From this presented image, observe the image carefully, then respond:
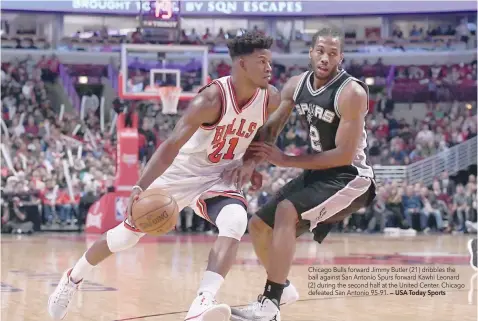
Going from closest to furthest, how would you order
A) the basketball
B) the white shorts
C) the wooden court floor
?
the basketball → the white shorts → the wooden court floor

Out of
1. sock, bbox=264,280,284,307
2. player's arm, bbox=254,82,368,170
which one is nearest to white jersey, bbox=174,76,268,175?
player's arm, bbox=254,82,368,170

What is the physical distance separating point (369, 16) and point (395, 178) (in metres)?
11.0

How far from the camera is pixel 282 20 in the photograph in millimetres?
30531

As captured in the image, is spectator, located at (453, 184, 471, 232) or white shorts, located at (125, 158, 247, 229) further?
spectator, located at (453, 184, 471, 232)

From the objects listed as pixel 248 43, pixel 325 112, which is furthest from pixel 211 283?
pixel 248 43

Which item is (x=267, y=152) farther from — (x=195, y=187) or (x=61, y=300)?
(x=61, y=300)

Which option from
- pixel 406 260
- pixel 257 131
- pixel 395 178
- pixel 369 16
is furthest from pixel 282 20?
pixel 257 131

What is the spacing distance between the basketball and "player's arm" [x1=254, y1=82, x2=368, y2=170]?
0.95 metres

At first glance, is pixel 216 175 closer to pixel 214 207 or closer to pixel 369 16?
pixel 214 207

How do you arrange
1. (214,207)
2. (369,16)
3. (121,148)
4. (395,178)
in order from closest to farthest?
(214,207) < (121,148) < (395,178) < (369,16)

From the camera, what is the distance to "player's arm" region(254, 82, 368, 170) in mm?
5266

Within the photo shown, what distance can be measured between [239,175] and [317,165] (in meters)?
0.53

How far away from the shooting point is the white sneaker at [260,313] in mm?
5180

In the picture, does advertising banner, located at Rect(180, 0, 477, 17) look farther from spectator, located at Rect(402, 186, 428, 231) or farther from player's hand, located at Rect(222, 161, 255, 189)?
player's hand, located at Rect(222, 161, 255, 189)
